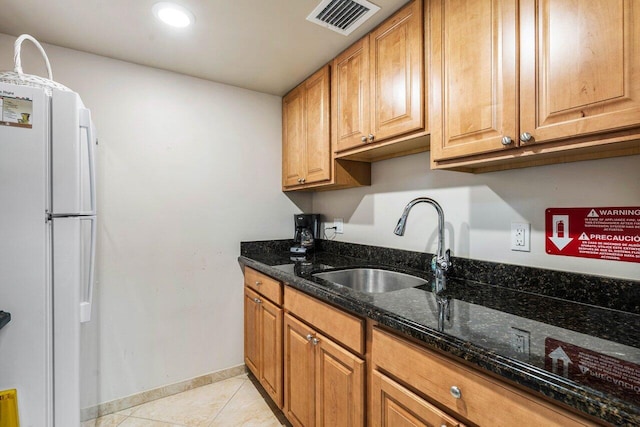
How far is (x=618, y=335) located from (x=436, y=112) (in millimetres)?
941

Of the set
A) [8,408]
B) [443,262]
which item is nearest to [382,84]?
[443,262]

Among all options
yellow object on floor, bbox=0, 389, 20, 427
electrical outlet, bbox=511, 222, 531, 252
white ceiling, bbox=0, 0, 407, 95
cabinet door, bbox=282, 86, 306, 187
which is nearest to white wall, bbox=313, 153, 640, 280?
electrical outlet, bbox=511, 222, 531, 252

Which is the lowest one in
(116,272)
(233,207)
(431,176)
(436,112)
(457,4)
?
(116,272)

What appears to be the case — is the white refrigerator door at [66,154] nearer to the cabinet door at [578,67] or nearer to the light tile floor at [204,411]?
the light tile floor at [204,411]

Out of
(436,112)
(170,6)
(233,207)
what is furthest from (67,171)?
(436,112)

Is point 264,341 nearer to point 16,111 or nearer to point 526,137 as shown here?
point 16,111

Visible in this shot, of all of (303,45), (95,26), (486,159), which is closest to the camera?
(486,159)

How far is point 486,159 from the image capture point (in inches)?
45.5

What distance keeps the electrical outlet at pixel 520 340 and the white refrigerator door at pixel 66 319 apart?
1510 millimetres

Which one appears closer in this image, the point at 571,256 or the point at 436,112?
the point at 571,256

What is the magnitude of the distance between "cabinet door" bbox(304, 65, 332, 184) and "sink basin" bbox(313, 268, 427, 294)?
0.62m

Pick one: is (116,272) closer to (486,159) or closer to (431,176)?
(431,176)

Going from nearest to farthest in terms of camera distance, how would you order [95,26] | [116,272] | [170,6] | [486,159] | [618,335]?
[618,335] < [486,159] < [170,6] < [95,26] < [116,272]

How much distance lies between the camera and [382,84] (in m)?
1.57
